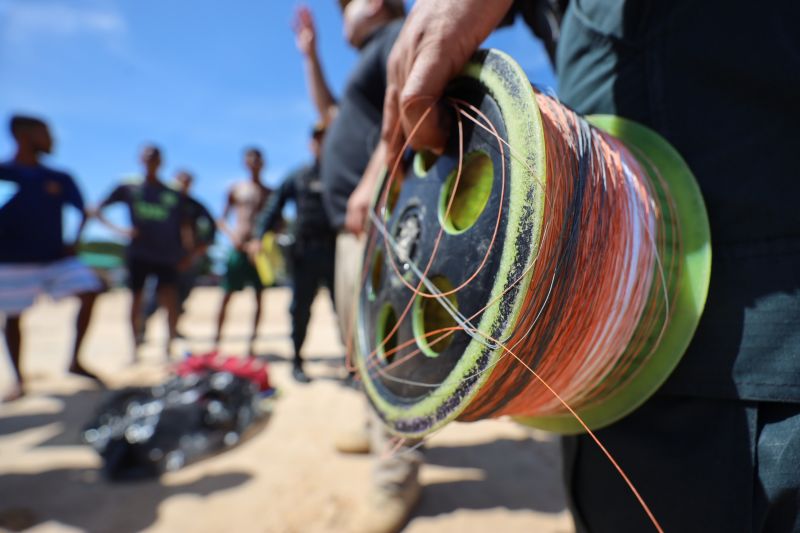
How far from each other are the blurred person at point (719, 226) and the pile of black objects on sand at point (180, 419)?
7.93ft

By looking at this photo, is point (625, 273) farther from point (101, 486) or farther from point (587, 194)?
point (101, 486)

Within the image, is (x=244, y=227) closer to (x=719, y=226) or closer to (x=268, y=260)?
(x=268, y=260)

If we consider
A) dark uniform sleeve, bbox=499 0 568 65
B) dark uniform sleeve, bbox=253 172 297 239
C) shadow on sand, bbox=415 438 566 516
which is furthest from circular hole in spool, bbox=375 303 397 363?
dark uniform sleeve, bbox=253 172 297 239

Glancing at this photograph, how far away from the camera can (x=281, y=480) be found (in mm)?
2199

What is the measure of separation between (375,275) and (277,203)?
3.22 meters

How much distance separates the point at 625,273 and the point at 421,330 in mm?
370

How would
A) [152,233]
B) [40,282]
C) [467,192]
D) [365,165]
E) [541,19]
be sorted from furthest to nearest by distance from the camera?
1. [152,233]
2. [40,282]
3. [365,165]
4. [541,19]
5. [467,192]

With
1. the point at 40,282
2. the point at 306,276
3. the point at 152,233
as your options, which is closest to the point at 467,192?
the point at 306,276

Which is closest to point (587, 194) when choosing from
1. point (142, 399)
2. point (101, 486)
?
point (101, 486)

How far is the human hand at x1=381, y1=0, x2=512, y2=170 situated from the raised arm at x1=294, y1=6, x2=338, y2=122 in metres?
2.19

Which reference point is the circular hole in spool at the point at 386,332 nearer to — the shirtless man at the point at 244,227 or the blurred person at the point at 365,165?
the blurred person at the point at 365,165

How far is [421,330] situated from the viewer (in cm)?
82

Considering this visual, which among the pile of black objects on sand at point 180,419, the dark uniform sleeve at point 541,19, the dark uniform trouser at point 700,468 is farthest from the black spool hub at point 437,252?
the pile of black objects on sand at point 180,419

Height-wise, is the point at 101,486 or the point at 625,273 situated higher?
the point at 625,273
